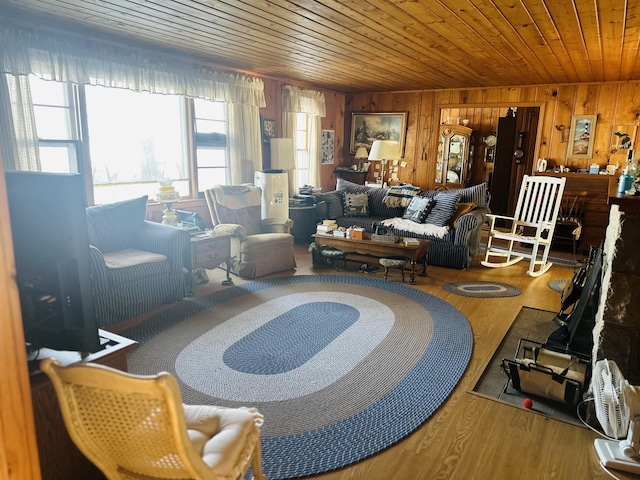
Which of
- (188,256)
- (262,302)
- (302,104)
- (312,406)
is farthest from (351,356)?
(302,104)

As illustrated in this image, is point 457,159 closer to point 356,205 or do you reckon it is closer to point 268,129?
point 356,205

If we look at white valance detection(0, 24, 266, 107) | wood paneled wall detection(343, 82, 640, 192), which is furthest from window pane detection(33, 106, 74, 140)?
wood paneled wall detection(343, 82, 640, 192)

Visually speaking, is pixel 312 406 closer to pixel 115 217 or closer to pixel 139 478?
pixel 139 478

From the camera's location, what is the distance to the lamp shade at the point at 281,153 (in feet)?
19.0

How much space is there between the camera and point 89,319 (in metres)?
1.34

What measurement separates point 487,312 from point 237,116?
369 cm

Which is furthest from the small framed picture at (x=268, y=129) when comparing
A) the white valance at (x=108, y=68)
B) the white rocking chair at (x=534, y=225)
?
the white rocking chair at (x=534, y=225)

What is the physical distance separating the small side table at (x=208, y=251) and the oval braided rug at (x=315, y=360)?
295mm

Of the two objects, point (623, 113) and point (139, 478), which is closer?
point (139, 478)

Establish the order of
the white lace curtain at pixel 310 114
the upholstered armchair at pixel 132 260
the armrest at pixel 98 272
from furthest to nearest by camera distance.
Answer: the white lace curtain at pixel 310 114 → the upholstered armchair at pixel 132 260 → the armrest at pixel 98 272

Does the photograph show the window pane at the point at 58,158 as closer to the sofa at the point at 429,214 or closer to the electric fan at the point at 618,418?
the sofa at the point at 429,214

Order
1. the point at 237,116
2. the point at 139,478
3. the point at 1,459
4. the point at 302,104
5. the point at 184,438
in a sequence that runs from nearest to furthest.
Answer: the point at 1,459, the point at 184,438, the point at 139,478, the point at 237,116, the point at 302,104

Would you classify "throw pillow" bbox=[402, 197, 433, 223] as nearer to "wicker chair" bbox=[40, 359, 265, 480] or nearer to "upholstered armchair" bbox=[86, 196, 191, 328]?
"upholstered armchair" bbox=[86, 196, 191, 328]

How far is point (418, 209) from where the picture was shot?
5.53m
